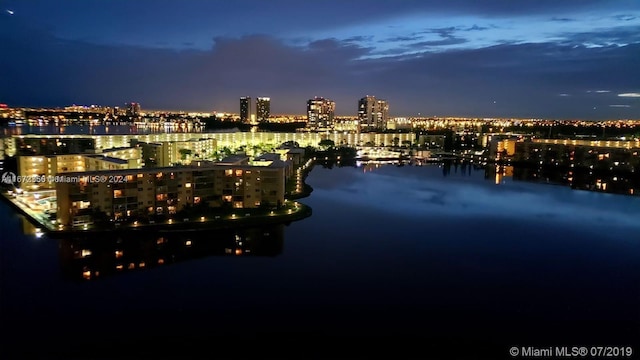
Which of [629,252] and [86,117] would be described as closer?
[629,252]

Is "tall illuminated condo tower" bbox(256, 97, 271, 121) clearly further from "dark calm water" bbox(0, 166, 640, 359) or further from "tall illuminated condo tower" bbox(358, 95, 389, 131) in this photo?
"dark calm water" bbox(0, 166, 640, 359)

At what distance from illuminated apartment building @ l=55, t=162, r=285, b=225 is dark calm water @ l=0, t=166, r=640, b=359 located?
0.55 meters

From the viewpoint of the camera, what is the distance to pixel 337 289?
12.1 feet

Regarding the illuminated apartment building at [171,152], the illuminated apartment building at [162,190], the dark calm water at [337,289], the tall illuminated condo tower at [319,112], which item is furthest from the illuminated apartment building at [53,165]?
the tall illuminated condo tower at [319,112]

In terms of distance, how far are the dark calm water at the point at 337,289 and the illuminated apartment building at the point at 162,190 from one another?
55 centimetres

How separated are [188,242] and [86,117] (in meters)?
26.9

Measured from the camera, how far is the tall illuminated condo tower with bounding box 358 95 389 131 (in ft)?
99.1

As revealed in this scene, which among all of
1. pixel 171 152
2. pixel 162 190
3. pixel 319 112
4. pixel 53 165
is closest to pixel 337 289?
pixel 162 190

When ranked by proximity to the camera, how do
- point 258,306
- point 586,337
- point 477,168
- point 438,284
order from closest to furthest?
point 586,337
point 258,306
point 438,284
point 477,168

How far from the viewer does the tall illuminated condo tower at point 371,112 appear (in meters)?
30.2

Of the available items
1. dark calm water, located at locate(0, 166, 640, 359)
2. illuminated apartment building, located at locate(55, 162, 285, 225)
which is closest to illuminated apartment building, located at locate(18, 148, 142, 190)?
dark calm water, located at locate(0, 166, 640, 359)

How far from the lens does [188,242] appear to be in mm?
4770

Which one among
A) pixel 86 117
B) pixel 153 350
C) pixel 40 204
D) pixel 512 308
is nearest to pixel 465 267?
pixel 512 308

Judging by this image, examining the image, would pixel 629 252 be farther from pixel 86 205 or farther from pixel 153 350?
pixel 86 205
